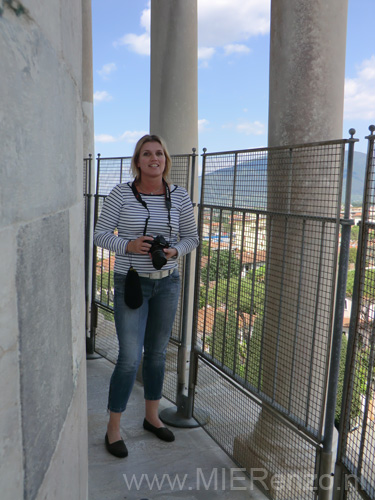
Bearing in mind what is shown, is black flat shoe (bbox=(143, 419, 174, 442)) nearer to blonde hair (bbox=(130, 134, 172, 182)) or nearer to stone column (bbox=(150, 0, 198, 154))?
blonde hair (bbox=(130, 134, 172, 182))

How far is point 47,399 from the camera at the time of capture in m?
1.50

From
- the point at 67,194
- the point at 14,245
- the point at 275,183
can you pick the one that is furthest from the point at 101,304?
the point at 14,245

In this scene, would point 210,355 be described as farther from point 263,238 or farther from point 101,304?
point 101,304

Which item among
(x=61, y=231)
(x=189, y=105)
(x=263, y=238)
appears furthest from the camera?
(x=189, y=105)

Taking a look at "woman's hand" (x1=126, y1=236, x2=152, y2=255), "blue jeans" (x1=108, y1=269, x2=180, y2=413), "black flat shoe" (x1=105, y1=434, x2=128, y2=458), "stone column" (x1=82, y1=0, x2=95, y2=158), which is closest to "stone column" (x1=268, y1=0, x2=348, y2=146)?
"woman's hand" (x1=126, y1=236, x2=152, y2=255)

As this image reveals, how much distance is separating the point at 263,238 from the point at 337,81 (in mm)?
1647

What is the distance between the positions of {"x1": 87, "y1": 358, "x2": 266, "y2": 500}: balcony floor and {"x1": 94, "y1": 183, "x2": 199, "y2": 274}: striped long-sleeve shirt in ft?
5.41

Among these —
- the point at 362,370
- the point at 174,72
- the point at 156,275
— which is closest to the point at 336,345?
the point at 362,370

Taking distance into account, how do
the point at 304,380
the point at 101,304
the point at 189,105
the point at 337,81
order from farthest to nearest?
the point at 189,105, the point at 101,304, the point at 337,81, the point at 304,380

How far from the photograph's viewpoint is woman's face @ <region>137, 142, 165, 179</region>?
4066mm

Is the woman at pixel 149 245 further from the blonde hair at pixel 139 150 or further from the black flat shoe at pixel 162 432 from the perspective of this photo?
the black flat shoe at pixel 162 432

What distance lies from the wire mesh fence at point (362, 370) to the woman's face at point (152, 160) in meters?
1.82

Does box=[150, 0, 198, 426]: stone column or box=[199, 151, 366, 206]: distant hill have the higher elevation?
box=[150, 0, 198, 426]: stone column

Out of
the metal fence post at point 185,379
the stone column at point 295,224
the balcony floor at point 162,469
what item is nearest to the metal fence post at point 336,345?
the stone column at point 295,224
